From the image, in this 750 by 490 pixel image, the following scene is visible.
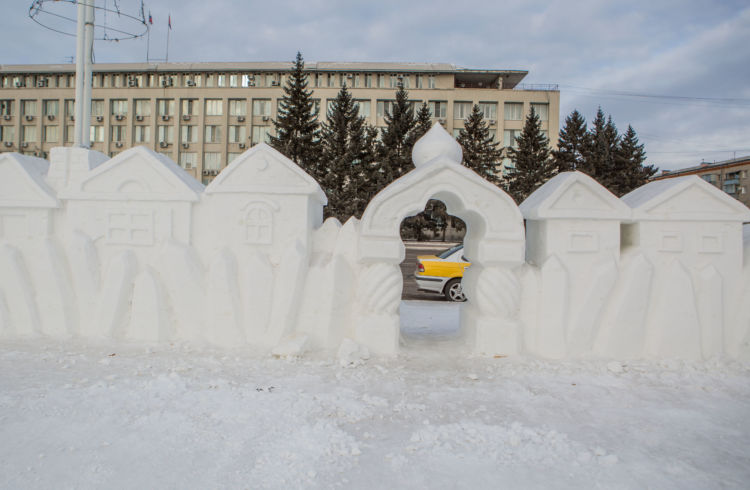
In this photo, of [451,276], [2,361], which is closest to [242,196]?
[2,361]

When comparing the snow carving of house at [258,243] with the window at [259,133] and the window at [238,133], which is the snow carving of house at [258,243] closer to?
the window at [259,133]

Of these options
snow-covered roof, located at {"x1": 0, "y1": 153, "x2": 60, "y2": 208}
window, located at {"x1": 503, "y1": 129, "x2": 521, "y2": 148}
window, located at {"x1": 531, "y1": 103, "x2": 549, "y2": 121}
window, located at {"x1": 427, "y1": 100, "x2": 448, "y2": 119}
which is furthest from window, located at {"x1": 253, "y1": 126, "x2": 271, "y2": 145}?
snow-covered roof, located at {"x1": 0, "y1": 153, "x2": 60, "y2": 208}

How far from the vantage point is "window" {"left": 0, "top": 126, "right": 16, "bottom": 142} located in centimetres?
4072

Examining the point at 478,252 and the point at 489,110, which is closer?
the point at 478,252

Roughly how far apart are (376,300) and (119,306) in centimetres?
260

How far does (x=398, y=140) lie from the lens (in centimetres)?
2803

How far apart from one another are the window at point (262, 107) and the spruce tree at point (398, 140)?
49.2ft

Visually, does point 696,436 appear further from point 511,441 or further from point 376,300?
point 376,300

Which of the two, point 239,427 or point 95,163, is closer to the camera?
point 239,427

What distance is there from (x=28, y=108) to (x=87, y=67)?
45.9 meters

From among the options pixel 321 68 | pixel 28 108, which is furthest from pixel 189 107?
pixel 28 108

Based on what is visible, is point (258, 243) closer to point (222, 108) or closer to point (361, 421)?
point (361, 421)

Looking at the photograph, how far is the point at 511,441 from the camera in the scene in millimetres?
2578

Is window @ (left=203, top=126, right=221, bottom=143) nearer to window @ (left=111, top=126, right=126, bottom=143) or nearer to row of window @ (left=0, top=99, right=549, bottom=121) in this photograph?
row of window @ (left=0, top=99, right=549, bottom=121)
